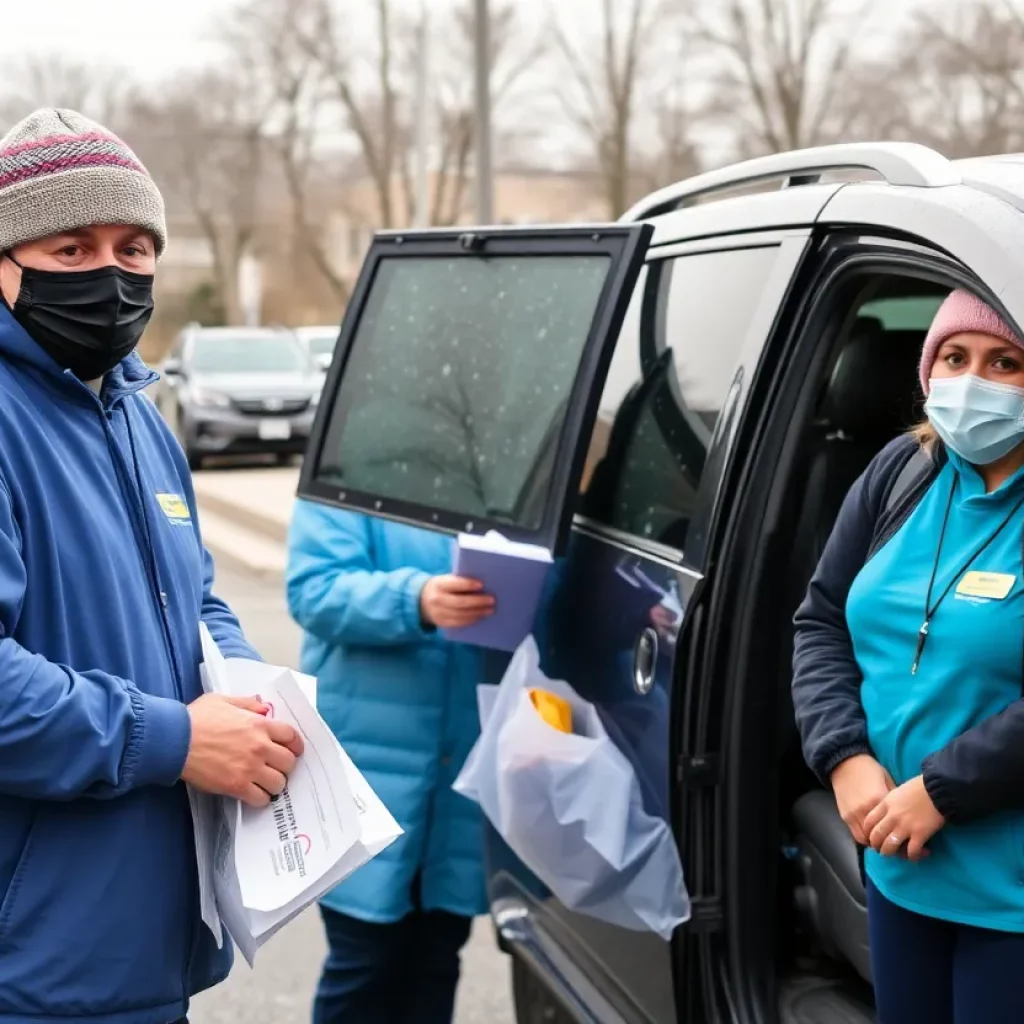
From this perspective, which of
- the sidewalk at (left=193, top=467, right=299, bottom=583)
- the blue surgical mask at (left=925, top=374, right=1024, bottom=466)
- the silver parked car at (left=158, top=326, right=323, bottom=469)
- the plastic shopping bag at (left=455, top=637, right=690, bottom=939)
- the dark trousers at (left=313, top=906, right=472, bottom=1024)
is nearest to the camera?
the blue surgical mask at (left=925, top=374, right=1024, bottom=466)

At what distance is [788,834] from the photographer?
9.27ft

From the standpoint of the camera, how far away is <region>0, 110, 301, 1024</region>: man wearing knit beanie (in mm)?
1838

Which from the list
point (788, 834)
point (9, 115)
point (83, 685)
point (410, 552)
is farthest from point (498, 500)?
point (9, 115)

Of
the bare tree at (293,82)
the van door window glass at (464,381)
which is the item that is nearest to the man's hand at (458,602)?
the van door window glass at (464,381)

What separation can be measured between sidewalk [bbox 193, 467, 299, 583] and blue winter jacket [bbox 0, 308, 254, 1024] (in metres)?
7.63

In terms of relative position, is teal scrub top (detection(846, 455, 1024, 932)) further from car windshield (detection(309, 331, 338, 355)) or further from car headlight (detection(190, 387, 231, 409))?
car windshield (detection(309, 331, 338, 355))

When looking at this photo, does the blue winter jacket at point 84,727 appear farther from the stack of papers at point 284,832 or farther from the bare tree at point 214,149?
the bare tree at point 214,149

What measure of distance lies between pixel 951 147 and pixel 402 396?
781 inches

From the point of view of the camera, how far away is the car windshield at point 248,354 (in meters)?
17.9

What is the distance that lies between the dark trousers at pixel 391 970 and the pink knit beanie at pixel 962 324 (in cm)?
162

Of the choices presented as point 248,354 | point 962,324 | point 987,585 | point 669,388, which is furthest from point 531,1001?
point 248,354

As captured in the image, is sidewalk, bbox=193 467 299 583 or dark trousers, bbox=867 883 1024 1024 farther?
sidewalk, bbox=193 467 299 583

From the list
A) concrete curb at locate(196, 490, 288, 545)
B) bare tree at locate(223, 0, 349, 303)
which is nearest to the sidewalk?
concrete curb at locate(196, 490, 288, 545)

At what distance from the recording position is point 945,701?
6.16 feet
